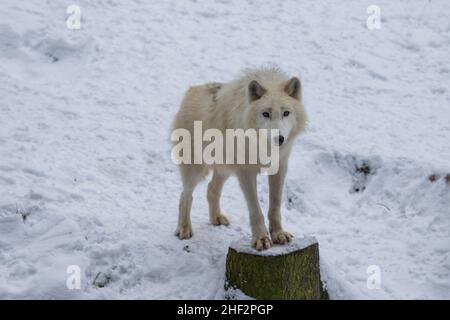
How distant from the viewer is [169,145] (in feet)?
29.4

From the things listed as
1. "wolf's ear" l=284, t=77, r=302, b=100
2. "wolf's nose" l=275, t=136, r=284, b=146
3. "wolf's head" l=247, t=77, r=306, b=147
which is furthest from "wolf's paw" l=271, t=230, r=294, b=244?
"wolf's ear" l=284, t=77, r=302, b=100

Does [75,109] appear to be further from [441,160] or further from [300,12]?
[300,12]

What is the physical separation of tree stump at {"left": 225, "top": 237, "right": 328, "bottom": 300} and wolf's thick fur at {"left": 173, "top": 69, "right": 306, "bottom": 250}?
0.19 metres

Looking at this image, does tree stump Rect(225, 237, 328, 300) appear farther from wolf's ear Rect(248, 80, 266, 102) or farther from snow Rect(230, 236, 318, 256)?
wolf's ear Rect(248, 80, 266, 102)

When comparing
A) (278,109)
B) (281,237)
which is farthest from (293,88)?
(281,237)

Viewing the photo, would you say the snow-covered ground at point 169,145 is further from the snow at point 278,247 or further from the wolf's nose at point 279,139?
the wolf's nose at point 279,139

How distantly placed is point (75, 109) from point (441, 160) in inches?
238

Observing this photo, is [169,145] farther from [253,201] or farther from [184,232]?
[253,201]

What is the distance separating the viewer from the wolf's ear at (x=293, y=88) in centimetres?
571

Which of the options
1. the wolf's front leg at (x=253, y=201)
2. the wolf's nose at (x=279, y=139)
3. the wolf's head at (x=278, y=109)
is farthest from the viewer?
the wolf's front leg at (x=253, y=201)

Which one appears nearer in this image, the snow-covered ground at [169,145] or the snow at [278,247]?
the snow at [278,247]

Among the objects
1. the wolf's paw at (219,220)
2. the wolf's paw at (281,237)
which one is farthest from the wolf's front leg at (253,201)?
the wolf's paw at (219,220)

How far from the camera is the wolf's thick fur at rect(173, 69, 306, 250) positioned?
5555 mm

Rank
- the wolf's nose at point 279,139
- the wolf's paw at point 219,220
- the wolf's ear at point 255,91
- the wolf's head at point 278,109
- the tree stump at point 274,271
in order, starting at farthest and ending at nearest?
the wolf's paw at point 219,220
the wolf's ear at point 255,91
the tree stump at point 274,271
the wolf's head at point 278,109
the wolf's nose at point 279,139
